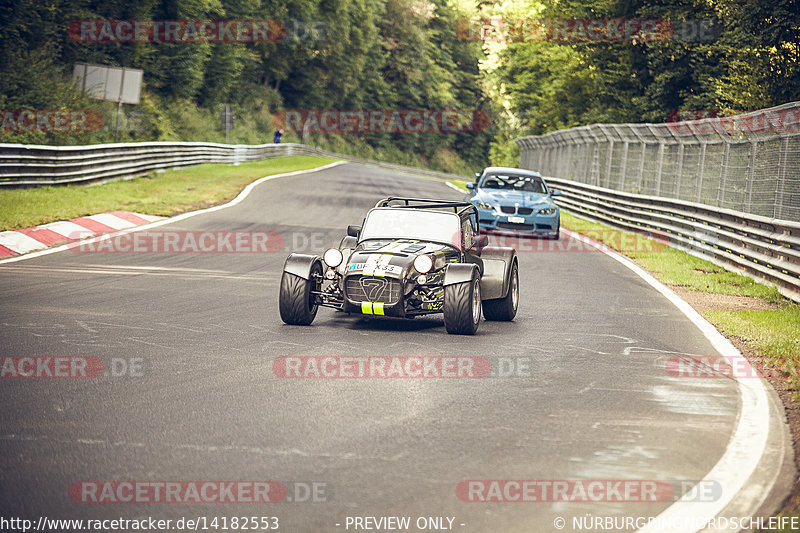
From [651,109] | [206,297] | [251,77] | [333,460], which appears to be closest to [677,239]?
[206,297]

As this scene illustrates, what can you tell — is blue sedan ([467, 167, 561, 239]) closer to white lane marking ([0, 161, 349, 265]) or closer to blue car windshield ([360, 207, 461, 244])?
white lane marking ([0, 161, 349, 265])

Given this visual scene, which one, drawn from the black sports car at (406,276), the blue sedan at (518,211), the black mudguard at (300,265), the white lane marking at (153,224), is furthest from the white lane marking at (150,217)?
the black mudguard at (300,265)

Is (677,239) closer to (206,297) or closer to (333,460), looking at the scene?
(206,297)

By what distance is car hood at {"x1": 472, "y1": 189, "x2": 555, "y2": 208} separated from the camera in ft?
72.1

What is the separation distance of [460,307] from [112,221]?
11884 millimetres

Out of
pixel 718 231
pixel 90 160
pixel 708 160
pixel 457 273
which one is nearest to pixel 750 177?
pixel 718 231

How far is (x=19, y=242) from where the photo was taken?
15391mm

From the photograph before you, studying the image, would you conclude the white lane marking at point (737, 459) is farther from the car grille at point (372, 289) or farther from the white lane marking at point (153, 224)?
the white lane marking at point (153, 224)

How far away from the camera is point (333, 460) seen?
5.38 metres

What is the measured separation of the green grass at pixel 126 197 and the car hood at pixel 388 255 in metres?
8.43

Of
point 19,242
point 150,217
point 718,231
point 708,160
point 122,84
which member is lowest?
point 19,242

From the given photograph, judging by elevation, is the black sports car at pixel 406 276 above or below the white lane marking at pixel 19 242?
above

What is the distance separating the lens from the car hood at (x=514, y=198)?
22.0 metres

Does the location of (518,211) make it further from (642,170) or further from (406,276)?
(406,276)
